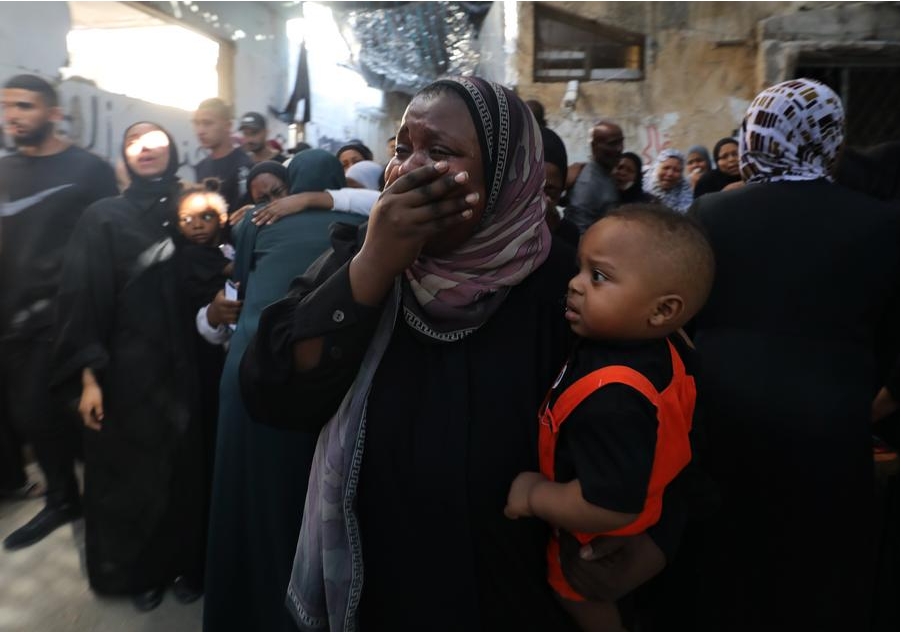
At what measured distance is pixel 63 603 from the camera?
2861 mm

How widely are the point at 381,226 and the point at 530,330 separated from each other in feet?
1.14

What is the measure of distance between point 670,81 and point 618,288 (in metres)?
6.88

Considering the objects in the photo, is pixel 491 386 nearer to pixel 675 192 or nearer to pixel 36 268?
pixel 36 268

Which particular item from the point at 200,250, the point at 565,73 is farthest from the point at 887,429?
the point at 565,73

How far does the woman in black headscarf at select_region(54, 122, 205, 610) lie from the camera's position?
8.43ft

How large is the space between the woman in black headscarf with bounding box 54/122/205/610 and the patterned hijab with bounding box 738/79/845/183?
2223 millimetres

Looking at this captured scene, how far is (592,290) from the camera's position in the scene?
1066mm

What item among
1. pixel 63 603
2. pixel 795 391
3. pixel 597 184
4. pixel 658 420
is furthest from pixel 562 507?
pixel 597 184

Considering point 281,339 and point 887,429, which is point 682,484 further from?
point 887,429

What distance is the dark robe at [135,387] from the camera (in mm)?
2566

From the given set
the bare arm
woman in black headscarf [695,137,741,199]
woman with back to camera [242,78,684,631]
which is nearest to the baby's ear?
woman with back to camera [242,78,684,631]

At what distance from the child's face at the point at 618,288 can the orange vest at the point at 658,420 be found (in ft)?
0.24

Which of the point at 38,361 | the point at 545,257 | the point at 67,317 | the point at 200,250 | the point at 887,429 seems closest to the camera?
the point at 545,257

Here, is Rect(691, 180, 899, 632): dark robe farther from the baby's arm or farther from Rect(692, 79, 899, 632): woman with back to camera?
the baby's arm
